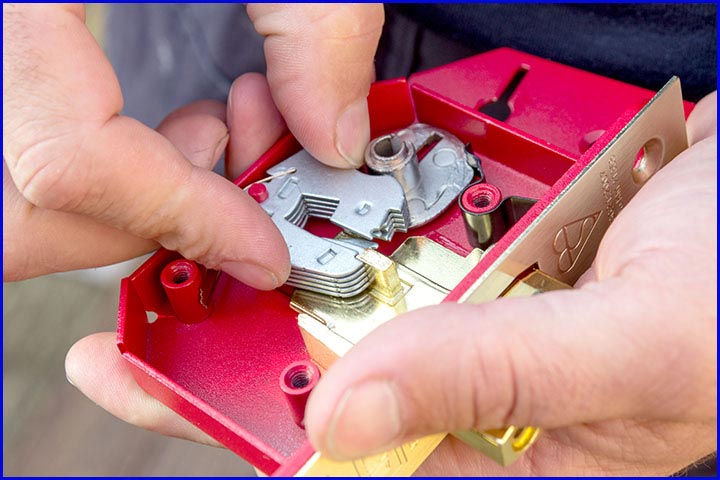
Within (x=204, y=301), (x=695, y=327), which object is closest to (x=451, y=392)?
(x=695, y=327)

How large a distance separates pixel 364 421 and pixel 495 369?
187 mm

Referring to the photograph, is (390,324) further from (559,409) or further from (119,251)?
(119,251)

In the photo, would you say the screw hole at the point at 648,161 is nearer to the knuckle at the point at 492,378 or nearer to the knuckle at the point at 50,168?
the knuckle at the point at 492,378

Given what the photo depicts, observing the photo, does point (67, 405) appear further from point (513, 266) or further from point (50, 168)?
point (513, 266)

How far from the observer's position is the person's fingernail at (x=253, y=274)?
1509 mm

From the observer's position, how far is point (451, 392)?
1105mm

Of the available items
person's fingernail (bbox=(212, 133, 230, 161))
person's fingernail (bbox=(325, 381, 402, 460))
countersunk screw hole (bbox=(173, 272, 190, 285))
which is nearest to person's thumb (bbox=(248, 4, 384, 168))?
person's fingernail (bbox=(212, 133, 230, 161))

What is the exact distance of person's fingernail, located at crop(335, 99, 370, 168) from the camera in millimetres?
1680

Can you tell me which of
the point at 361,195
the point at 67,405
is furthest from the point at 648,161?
the point at 67,405

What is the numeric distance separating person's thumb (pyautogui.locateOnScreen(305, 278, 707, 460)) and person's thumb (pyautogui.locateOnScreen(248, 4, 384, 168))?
64 cm

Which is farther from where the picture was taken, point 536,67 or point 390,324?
point 536,67

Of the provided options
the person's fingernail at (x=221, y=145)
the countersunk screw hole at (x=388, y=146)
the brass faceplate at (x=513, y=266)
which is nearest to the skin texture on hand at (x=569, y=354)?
the brass faceplate at (x=513, y=266)

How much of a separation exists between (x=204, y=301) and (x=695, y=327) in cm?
89

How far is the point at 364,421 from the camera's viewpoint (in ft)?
3.52
